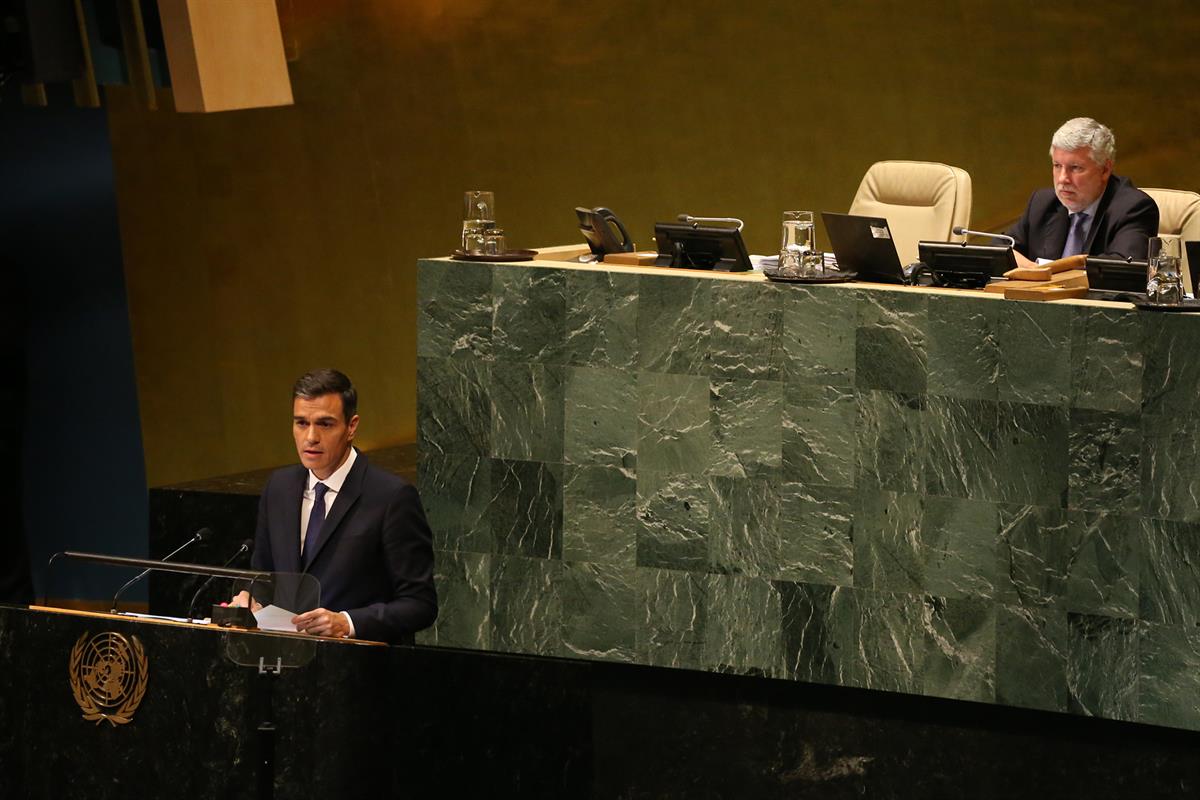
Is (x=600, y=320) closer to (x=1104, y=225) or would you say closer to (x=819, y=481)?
(x=819, y=481)

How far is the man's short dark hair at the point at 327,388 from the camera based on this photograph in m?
4.08

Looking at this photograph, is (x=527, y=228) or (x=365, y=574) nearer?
(x=365, y=574)

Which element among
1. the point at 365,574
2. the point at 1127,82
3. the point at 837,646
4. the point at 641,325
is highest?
the point at 1127,82

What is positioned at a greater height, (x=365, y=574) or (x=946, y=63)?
(x=946, y=63)

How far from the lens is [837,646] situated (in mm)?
4398

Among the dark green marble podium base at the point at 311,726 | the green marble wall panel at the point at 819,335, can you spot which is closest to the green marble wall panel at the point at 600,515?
the green marble wall panel at the point at 819,335

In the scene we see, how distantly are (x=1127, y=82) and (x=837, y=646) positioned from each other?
11.9 ft

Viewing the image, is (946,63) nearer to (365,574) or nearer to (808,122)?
(808,122)

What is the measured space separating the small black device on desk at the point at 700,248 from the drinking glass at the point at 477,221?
1.57 ft

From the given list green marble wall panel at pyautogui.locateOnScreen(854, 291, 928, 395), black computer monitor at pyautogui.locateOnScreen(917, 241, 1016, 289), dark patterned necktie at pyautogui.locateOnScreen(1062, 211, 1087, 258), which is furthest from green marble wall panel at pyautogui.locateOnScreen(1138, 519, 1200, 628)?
dark patterned necktie at pyautogui.locateOnScreen(1062, 211, 1087, 258)

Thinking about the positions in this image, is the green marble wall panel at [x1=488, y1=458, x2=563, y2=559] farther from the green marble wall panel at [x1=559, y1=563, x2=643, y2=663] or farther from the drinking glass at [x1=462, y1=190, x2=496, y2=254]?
the drinking glass at [x1=462, y1=190, x2=496, y2=254]

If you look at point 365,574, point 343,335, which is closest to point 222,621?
point 365,574

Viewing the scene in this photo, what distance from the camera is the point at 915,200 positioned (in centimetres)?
615

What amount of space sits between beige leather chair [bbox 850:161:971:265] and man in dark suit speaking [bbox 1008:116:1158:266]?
63cm
